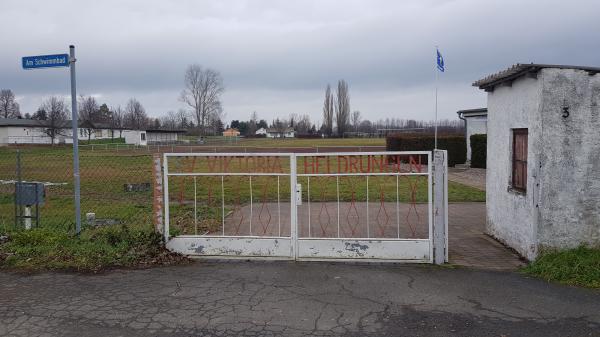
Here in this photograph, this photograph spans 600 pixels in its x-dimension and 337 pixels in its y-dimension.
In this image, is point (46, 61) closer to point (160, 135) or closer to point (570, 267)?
point (570, 267)

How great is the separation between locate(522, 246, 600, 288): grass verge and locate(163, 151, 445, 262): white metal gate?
1442 millimetres

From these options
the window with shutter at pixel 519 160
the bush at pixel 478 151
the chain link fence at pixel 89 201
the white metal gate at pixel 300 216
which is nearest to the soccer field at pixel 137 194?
the chain link fence at pixel 89 201

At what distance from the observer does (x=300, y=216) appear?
1088 centimetres

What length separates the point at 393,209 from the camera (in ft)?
40.2

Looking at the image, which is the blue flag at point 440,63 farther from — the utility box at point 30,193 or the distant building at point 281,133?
the distant building at point 281,133

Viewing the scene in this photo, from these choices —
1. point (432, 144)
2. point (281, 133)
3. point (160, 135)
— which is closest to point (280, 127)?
point (281, 133)

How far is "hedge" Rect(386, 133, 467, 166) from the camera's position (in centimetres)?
2708

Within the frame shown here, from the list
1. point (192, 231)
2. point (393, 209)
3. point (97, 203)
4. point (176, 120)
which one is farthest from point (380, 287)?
point (176, 120)

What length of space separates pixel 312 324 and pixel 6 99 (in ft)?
413

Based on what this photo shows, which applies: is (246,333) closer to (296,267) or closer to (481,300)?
(296,267)

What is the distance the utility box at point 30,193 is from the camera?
27.1 ft

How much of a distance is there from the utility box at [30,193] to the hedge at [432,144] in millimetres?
21506

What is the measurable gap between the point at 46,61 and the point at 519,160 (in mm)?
7633

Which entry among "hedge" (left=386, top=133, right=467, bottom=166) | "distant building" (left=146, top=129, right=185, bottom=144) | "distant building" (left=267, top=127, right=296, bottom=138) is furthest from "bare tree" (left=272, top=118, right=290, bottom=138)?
"hedge" (left=386, top=133, right=467, bottom=166)
